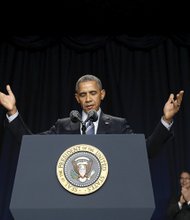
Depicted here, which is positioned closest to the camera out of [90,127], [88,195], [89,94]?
[88,195]

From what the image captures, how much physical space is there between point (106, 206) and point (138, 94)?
169 inches

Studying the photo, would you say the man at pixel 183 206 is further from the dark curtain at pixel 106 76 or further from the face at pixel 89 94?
the face at pixel 89 94

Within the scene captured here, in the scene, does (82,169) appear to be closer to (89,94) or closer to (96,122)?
(96,122)

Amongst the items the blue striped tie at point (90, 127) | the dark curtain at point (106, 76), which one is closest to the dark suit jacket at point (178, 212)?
the dark curtain at point (106, 76)

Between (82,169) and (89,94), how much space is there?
0.75 meters

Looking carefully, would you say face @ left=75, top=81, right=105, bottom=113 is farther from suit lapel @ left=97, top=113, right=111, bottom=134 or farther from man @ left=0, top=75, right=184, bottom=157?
suit lapel @ left=97, top=113, right=111, bottom=134

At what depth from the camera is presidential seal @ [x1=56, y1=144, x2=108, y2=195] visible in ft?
3.73

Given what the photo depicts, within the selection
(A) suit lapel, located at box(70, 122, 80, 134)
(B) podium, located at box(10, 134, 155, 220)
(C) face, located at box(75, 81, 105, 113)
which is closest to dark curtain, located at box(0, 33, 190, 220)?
(C) face, located at box(75, 81, 105, 113)

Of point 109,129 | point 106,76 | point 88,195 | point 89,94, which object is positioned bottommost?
point 88,195

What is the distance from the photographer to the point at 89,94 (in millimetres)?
1878

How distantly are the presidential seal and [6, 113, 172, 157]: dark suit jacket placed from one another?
41cm

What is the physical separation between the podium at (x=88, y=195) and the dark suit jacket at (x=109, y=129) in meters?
0.36

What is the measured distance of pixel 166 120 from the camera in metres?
1.57

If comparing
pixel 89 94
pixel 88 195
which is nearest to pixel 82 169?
pixel 88 195
